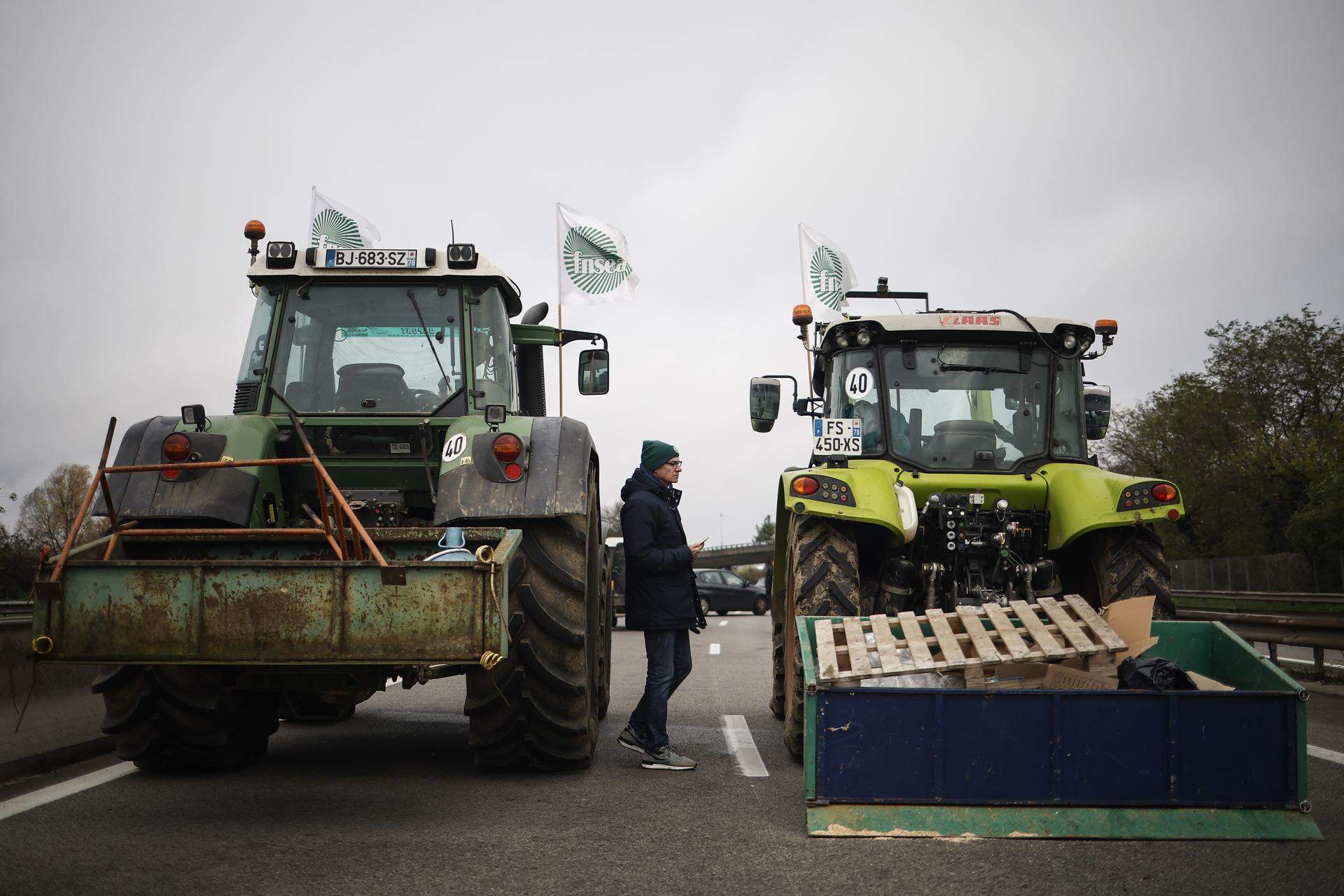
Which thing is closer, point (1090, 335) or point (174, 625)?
point (174, 625)

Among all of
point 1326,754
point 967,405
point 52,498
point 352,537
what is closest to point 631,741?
point 352,537

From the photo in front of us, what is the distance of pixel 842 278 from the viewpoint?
1387cm

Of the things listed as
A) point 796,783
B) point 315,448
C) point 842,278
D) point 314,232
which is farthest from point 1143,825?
point 314,232

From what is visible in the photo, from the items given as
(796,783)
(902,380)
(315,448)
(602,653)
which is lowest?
(796,783)

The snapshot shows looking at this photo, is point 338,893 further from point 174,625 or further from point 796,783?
point 796,783

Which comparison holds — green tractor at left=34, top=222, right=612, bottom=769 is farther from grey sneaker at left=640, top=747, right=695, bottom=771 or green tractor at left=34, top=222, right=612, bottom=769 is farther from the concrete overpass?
the concrete overpass

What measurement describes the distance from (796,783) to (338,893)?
311 centimetres

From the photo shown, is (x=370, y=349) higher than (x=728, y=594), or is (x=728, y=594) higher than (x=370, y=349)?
(x=370, y=349)

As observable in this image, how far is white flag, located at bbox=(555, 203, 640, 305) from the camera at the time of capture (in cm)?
1352

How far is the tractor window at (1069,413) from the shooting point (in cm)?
857

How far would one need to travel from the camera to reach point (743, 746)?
336 inches

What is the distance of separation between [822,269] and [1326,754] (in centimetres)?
752

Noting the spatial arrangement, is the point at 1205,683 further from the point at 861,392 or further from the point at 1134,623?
the point at 861,392

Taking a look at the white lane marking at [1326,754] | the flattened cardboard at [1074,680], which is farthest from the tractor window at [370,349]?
the white lane marking at [1326,754]
